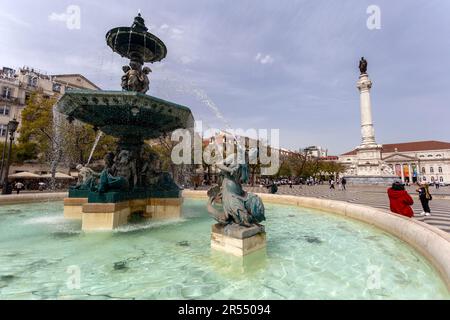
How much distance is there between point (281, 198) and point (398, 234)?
25.5ft

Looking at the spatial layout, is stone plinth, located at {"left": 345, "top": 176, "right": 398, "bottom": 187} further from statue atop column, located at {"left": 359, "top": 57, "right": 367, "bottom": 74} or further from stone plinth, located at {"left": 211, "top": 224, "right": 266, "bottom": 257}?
stone plinth, located at {"left": 211, "top": 224, "right": 266, "bottom": 257}

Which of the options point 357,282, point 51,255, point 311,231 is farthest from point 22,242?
point 311,231

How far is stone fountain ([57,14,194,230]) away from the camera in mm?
6863

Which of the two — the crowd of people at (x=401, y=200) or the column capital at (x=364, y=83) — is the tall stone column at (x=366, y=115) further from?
the crowd of people at (x=401, y=200)

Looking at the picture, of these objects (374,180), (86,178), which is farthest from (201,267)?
(374,180)

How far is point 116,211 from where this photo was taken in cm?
680

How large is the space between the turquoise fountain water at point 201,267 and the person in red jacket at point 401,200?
1.33m

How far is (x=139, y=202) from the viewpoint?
821 cm

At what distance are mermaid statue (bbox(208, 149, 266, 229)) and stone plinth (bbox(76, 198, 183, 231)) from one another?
3520 millimetres

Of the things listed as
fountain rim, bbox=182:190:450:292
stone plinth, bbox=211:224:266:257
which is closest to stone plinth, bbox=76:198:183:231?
stone plinth, bbox=211:224:266:257

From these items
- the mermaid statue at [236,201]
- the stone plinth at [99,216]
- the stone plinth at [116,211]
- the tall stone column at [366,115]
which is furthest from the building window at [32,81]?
the tall stone column at [366,115]

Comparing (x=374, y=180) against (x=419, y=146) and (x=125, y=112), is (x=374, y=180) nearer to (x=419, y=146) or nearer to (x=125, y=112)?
(x=125, y=112)

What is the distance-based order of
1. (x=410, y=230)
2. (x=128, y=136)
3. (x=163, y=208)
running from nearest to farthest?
1. (x=410, y=230)
2. (x=163, y=208)
3. (x=128, y=136)

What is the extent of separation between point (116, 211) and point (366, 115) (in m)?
47.4
